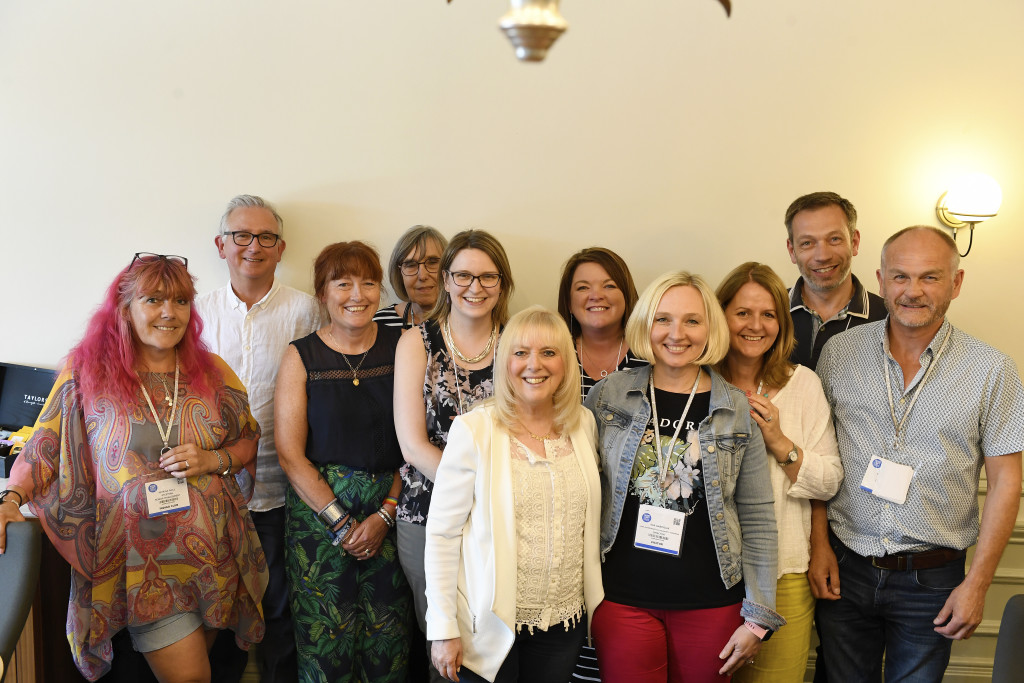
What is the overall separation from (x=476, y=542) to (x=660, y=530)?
0.54 metres

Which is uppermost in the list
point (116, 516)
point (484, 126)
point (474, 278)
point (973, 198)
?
point (484, 126)

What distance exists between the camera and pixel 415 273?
2.99 m

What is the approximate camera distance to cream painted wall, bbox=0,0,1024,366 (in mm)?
3096

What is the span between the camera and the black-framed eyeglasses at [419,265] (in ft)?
9.73

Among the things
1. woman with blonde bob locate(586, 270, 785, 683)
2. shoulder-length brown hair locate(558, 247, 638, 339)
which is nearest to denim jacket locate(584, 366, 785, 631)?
woman with blonde bob locate(586, 270, 785, 683)

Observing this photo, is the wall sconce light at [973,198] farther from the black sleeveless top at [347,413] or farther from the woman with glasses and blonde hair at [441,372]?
the black sleeveless top at [347,413]

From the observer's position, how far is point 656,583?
2074 mm

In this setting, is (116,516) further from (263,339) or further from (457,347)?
(457,347)

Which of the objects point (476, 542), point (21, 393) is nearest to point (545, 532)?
point (476, 542)

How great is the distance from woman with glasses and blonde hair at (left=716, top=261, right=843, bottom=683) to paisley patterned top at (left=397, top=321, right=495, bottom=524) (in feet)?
2.79

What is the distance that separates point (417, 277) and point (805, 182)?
1793mm

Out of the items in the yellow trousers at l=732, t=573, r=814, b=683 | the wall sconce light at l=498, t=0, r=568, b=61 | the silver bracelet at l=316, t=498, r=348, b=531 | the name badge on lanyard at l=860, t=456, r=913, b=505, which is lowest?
the yellow trousers at l=732, t=573, r=814, b=683

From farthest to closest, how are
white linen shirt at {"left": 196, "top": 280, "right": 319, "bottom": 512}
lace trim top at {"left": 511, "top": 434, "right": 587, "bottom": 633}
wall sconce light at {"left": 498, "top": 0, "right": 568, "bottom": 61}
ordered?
1. white linen shirt at {"left": 196, "top": 280, "right": 319, "bottom": 512}
2. lace trim top at {"left": 511, "top": 434, "right": 587, "bottom": 633}
3. wall sconce light at {"left": 498, "top": 0, "right": 568, "bottom": 61}

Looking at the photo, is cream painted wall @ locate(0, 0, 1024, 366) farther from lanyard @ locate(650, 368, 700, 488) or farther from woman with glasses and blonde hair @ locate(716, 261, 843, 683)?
lanyard @ locate(650, 368, 700, 488)
